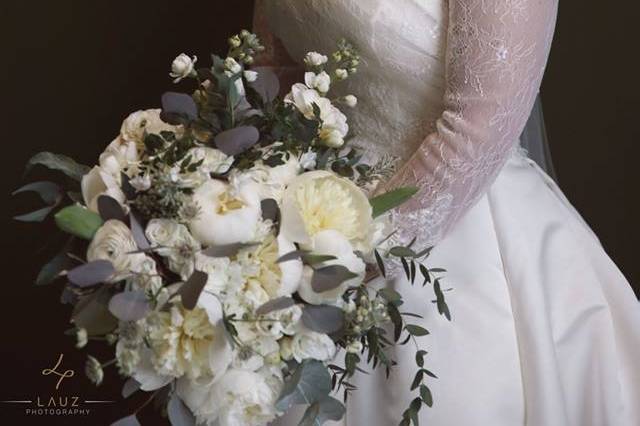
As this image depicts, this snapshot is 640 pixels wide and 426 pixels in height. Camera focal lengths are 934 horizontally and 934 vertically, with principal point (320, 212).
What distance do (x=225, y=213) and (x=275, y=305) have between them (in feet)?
0.34

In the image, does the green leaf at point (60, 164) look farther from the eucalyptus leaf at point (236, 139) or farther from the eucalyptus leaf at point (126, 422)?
the eucalyptus leaf at point (126, 422)

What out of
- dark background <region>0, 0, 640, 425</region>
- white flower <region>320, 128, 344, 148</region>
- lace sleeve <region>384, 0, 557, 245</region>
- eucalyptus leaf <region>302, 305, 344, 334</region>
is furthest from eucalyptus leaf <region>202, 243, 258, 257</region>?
dark background <region>0, 0, 640, 425</region>

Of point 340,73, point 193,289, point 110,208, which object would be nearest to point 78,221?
point 110,208

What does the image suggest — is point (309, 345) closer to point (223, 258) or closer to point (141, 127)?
point (223, 258)

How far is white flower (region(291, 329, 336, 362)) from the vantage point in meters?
0.98

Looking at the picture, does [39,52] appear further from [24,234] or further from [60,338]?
[60,338]

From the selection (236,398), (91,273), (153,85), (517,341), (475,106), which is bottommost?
(153,85)

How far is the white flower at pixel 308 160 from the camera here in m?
1.06

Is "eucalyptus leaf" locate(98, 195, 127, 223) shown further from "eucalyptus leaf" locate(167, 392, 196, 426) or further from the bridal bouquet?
"eucalyptus leaf" locate(167, 392, 196, 426)

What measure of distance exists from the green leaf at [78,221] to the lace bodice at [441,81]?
545 millimetres

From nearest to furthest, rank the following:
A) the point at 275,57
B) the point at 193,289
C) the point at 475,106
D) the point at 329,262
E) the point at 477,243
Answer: the point at 193,289
the point at 329,262
the point at 475,106
the point at 477,243
the point at 275,57

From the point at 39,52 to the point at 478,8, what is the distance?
1.57 meters

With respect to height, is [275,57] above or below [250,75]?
below

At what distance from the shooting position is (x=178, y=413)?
990 mm
